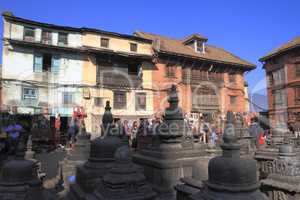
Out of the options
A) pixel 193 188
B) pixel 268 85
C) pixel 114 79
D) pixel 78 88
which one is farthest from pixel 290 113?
pixel 193 188

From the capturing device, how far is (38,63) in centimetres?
2208

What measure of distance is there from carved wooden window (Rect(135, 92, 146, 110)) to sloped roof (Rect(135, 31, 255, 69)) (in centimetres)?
533

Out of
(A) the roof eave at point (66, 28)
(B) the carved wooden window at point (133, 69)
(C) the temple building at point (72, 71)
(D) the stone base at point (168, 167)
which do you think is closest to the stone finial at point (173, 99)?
(D) the stone base at point (168, 167)

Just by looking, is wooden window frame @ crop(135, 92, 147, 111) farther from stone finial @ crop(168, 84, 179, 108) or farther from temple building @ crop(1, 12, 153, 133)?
stone finial @ crop(168, 84, 179, 108)

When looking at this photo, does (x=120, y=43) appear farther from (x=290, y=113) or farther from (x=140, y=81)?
(x=290, y=113)

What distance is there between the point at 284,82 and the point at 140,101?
18783mm

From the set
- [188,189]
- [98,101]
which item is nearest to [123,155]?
[188,189]

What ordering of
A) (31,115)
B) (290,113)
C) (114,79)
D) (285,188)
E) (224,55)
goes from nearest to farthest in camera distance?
(285,188) < (31,115) < (114,79) < (290,113) < (224,55)

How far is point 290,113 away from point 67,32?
27.0 m

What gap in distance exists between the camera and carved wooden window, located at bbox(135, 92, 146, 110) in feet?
83.4

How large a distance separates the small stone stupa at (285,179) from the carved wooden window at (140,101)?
1979 centimetres

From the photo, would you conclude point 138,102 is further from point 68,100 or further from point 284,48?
point 284,48

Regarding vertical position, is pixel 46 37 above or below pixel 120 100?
above

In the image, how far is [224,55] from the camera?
32.8 m
